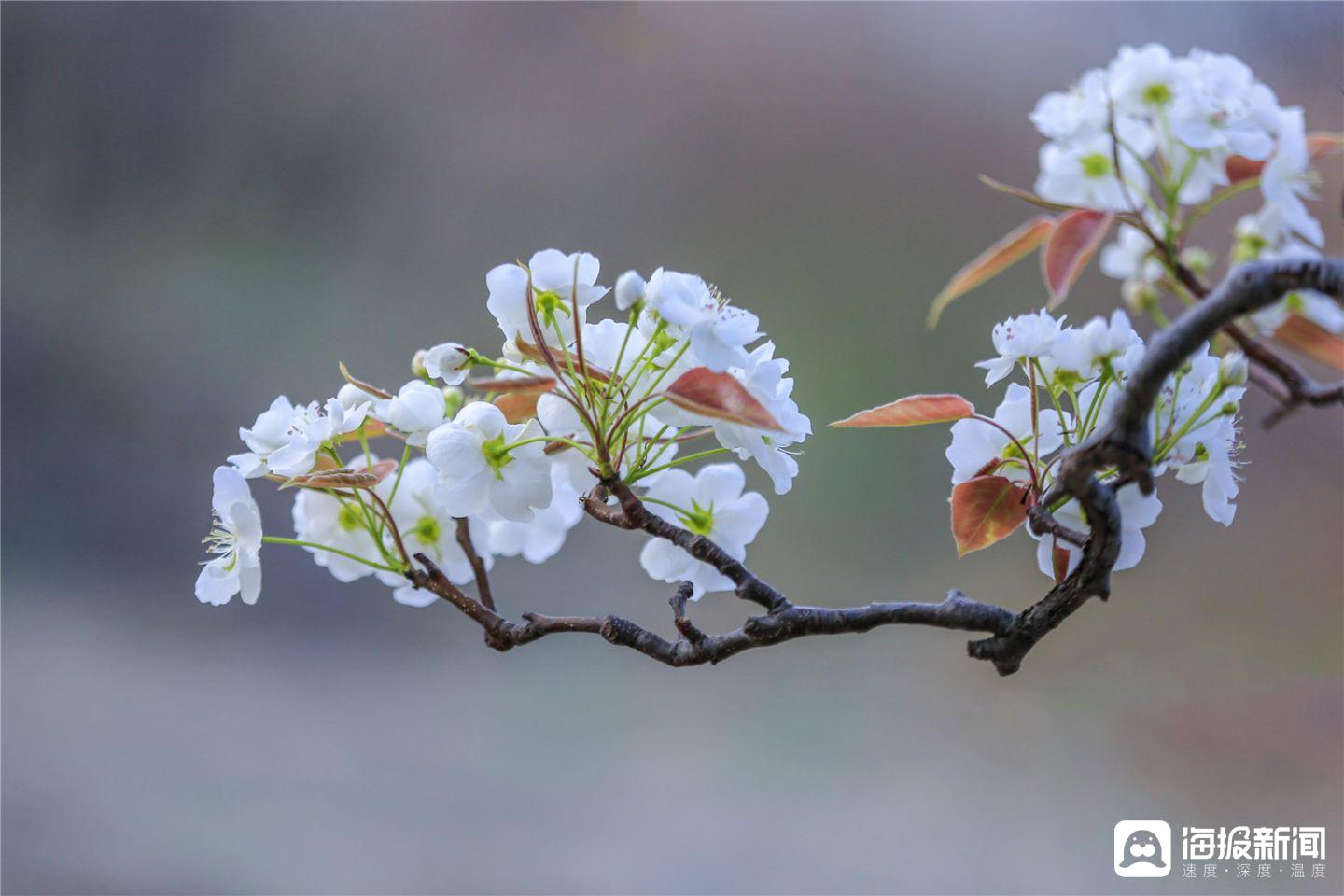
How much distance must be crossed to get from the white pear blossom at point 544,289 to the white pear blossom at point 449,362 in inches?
1.0

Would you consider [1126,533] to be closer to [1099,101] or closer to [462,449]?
[1099,101]

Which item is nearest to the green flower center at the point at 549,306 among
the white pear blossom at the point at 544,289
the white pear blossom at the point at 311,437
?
the white pear blossom at the point at 544,289

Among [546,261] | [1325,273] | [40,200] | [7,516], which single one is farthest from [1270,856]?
[40,200]

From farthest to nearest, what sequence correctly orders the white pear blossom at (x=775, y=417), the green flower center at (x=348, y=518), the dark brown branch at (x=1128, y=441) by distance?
the green flower center at (x=348, y=518)
the white pear blossom at (x=775, y=417)
the dark brown branch at (x=1128, y=441)

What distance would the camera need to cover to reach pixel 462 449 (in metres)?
0.54

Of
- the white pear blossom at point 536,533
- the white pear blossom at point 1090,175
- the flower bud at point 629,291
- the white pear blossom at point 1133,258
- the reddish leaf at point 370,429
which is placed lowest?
the white pear blossom at point 536,533

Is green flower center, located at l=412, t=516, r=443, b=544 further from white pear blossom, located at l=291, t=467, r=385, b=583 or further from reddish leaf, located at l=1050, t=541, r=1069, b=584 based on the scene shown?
reddish leaf, located at l=1050, t=541, r=1069, b=584

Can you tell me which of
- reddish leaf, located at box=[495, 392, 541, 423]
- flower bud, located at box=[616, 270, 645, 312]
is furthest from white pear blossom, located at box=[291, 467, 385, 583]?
flower bud, located at box=[616, 270, 645, 312]

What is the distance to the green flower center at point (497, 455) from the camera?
0.55 m

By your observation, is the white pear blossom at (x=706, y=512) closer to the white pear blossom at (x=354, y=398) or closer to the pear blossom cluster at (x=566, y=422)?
the pear blossom cluster at (x=566, y=422)

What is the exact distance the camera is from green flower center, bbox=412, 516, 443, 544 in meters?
0.68

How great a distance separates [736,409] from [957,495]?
0.53 feet

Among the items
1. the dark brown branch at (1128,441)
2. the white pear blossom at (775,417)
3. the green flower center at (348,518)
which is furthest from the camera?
the green flower center at (348,518)

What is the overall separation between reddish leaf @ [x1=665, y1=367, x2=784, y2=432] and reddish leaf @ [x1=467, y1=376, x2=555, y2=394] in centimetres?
6
